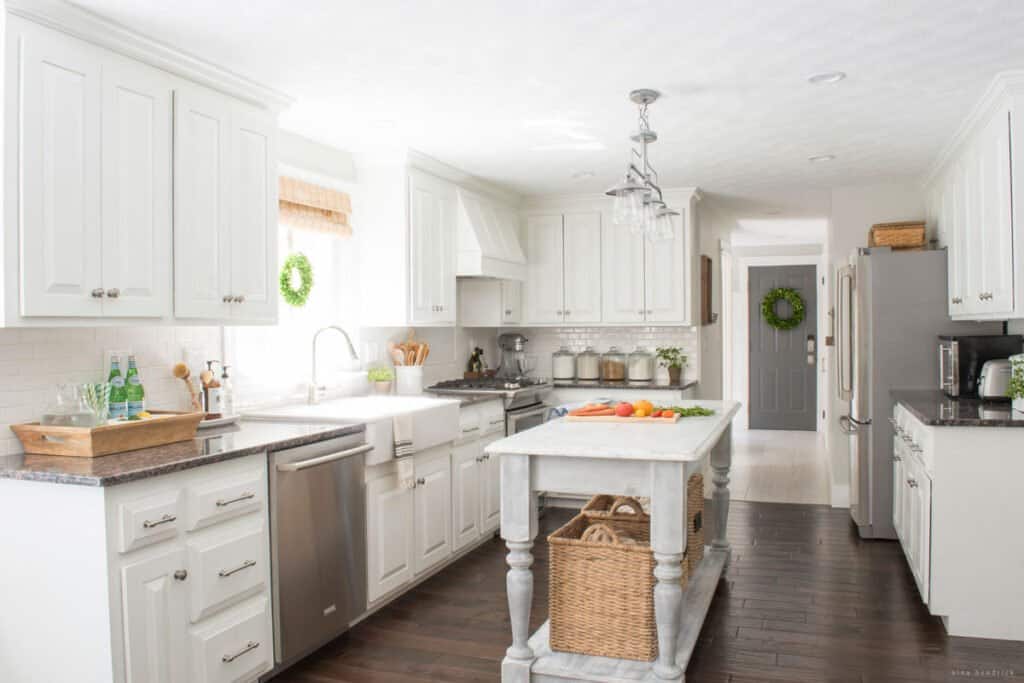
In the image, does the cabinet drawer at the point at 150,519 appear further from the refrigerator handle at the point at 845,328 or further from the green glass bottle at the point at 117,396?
the refrigerator handle at the point at 845,328

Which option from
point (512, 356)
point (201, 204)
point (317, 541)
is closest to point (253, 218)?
point (201, 204)

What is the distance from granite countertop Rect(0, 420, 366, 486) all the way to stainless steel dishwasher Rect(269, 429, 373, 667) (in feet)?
0.19

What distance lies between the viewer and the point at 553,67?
322cm

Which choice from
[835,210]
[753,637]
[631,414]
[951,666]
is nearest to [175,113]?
[631,414]

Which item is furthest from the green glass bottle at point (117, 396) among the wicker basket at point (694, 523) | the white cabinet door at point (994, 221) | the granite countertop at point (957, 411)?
the white cabinet door at point (994, 221)

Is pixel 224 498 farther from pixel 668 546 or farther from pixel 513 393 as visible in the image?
pixel 513 393

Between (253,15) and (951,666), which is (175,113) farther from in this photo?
(951,666)

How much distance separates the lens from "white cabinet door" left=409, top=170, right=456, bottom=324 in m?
4.82

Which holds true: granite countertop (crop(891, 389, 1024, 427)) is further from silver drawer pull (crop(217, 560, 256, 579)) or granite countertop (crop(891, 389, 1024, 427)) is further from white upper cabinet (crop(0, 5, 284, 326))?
white upper cabinet (crop(0, 5, 284, 326))

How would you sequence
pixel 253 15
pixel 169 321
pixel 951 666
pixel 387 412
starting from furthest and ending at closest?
pixel 387 412, pixel 951 666, pixel 169 321, pixel 253 15

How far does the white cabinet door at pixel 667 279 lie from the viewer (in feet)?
19.9

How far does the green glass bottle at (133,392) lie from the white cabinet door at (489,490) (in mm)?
2233

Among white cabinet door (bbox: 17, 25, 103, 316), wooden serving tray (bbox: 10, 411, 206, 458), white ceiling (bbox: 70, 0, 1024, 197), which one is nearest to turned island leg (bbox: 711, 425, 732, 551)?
white ceiling (bbox: 70, 0, 1024, 197)

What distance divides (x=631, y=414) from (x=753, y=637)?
43.1 inches
